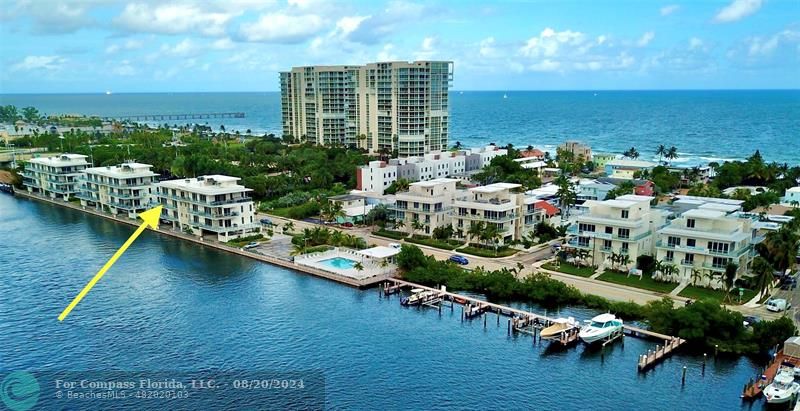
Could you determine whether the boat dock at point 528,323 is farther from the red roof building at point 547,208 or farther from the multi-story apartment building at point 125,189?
the multi-story apartment building at point 125,189

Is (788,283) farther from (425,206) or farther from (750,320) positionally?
(425,206)

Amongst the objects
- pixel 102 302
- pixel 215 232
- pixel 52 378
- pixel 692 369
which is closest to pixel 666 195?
pixel 692 369

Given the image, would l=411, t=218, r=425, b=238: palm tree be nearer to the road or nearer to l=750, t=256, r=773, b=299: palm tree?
the road

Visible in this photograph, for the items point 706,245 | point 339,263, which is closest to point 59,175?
point 339,263

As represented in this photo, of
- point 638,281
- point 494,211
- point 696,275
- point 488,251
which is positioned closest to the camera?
point 696,275

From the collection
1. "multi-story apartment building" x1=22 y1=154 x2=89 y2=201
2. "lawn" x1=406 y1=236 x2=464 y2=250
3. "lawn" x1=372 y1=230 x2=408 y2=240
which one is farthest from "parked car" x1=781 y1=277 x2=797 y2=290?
"multi-story apartment building" x1=22 y1=154 x2=89 y2=201
